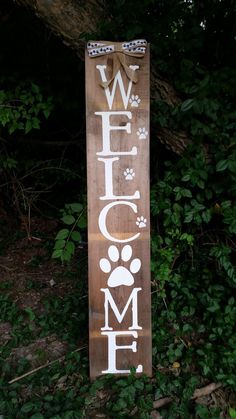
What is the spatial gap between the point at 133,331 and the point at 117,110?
134 centimetres

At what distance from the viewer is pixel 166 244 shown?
304 centimetres

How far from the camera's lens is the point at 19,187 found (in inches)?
168

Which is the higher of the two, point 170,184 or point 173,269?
point 170,184

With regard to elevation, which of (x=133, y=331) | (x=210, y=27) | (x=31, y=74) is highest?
(x=210, y=27)

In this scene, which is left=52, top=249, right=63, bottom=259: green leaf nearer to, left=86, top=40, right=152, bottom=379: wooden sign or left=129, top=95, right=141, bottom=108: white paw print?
left=86, top=40, right=152, bottom=379: wooden sign

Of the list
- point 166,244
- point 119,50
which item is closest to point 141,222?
point 166,244

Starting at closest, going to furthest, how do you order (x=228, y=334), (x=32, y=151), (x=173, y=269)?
(x=228, y=334) < (x=173, y=269) < (x=32, y=151)

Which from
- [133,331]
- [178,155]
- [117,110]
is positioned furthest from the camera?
[178,155]

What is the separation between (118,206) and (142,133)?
45 centimetres

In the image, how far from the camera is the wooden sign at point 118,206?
2.37m

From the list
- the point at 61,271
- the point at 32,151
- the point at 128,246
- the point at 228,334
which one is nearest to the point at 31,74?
the point at 32,151

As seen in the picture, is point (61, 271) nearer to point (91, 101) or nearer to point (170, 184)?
point (170, 184)

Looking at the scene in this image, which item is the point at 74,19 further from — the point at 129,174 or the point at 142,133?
the point at 129,174

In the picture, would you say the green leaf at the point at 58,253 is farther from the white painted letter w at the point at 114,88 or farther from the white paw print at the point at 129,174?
the white painted letter w at the point at 114,88
